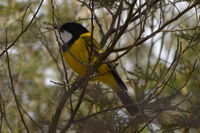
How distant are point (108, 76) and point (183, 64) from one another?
2.70 feet

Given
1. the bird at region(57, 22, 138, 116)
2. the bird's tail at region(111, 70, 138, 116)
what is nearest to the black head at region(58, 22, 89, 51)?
the bird at region(57, 22, 138, 116)

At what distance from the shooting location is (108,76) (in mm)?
5824

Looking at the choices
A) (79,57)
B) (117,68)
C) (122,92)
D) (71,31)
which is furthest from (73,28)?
(117,68)

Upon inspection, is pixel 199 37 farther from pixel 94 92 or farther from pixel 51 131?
pixel 51 131

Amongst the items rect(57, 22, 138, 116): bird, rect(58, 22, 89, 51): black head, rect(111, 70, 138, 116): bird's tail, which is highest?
rect(58, 22, 89, 51): black head

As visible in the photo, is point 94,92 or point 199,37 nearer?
point 199,37

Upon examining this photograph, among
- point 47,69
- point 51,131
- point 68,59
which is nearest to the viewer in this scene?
point 51,131

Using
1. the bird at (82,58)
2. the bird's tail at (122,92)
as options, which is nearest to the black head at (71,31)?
the bird at (82,58)

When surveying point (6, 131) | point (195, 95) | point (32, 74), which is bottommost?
point (195, 95)

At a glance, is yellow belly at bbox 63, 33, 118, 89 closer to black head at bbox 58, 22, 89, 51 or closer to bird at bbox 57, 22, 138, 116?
bird at bbox 57, 22, 138, 116

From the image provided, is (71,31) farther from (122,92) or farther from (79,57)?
(122,92)

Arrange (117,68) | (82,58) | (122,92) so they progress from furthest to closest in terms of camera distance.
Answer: (117,68)
(122,92)
(82,58)

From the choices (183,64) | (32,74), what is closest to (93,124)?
(183,64)

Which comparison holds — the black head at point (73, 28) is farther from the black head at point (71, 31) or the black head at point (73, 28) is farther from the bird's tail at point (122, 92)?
the bird's tail at point (122, 92)
